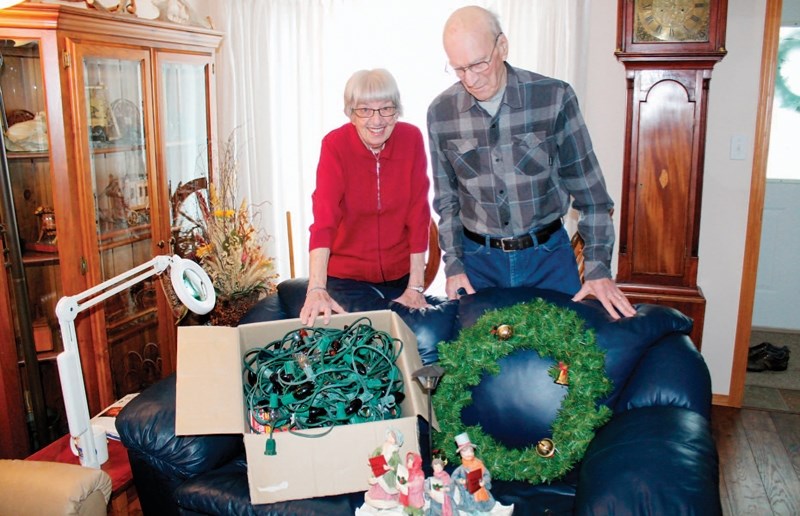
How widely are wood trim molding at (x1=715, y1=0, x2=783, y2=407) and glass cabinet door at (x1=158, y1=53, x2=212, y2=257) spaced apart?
247 cm

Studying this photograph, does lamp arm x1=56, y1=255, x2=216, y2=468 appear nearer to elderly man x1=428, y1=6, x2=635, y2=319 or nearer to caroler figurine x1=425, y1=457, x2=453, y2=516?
elderly man x1=428, y1=6, x2=635, y2=319

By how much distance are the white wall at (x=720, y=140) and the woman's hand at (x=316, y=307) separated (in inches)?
70.8

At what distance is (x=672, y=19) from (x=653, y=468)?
7.00 feet

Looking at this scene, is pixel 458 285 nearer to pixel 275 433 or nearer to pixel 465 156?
pixel 465 156

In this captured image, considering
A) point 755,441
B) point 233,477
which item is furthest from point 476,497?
point 755,441

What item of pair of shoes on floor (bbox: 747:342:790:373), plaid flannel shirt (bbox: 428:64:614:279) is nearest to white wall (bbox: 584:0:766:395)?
pair of shoes on floor (bbox: 747:342:790:373)

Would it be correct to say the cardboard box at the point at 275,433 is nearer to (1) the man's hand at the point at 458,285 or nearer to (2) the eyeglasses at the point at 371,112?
(1) the man's hand at the point at 458,285

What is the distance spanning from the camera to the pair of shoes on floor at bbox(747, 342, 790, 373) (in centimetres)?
387

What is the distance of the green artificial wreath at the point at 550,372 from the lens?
1.80 m

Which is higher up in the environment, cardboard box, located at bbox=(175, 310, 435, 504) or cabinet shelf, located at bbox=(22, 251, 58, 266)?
cabinet shelf, located at bbox=(22, 251, 58, 266)

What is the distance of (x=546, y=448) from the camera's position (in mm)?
1809

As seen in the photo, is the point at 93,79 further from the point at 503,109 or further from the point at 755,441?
the point at 755,441

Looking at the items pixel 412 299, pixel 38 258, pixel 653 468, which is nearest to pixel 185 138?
pixel 38 258

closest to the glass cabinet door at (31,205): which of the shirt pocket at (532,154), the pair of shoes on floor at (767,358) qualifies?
the shirt pocket at (532,154)
